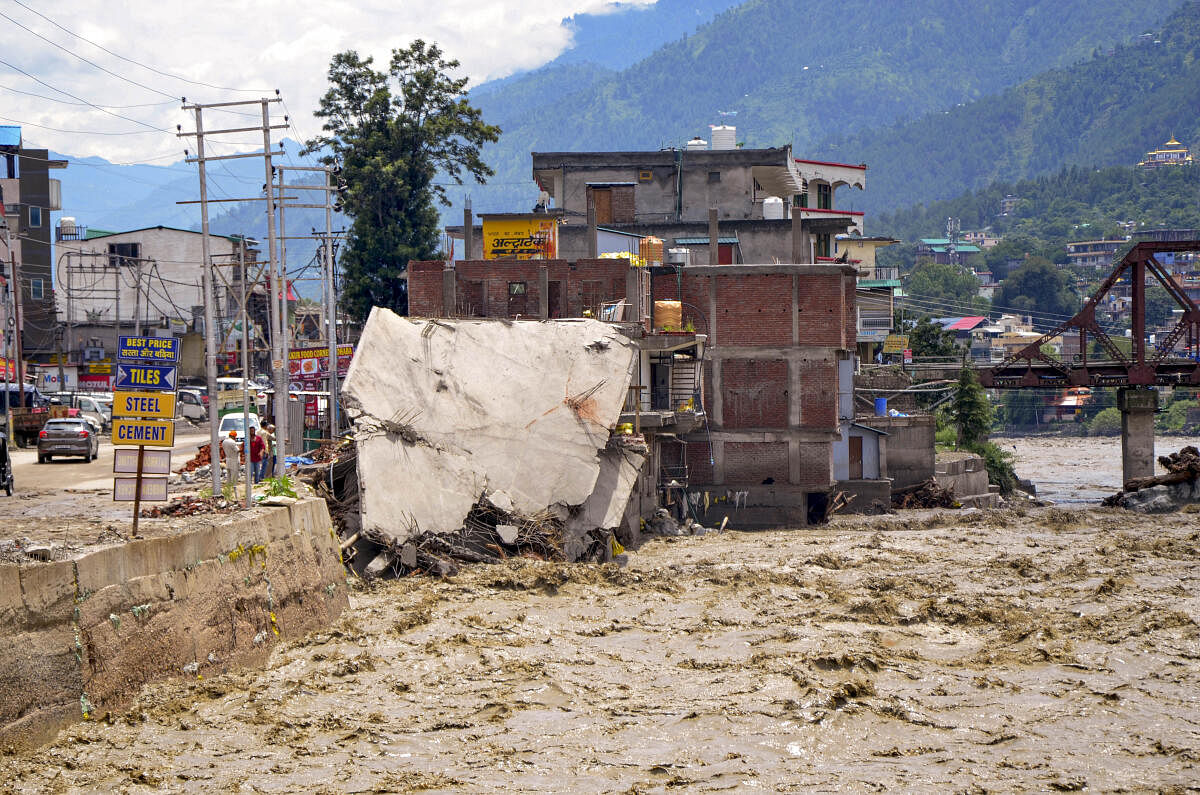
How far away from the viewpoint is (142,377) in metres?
18.9

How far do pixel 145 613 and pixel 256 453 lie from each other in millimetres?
10962

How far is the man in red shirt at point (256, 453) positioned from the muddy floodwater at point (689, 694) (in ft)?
14.5

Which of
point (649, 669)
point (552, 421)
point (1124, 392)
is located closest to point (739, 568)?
point (552, 421)

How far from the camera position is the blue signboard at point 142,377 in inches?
741

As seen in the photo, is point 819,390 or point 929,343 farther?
point 929,343

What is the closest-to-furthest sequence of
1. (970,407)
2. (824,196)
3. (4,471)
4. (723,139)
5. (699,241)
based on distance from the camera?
(4,471) → (699,241) → (970,407) → (723,139) → (824,196)

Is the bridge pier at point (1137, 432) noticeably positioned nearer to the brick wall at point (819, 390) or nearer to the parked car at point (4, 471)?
the brick wall at point (819, 390)

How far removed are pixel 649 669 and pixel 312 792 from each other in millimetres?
7408

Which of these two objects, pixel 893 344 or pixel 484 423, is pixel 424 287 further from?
pixel 893 344

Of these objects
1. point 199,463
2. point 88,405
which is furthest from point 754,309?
point 88,405

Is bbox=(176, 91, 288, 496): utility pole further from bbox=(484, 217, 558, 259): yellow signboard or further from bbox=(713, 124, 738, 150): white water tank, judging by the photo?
bbox=(713, 124, 738, 150): white water tank

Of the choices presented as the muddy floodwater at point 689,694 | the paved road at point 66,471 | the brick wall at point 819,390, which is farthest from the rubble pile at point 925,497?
the paved road at point 66,471

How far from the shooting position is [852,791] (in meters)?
15.3

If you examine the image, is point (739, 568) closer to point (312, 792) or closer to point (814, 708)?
point (814, 708)
